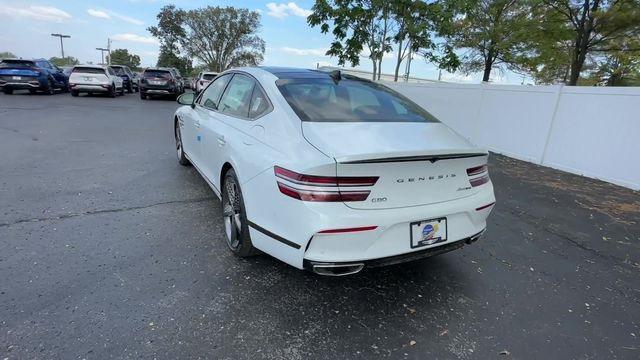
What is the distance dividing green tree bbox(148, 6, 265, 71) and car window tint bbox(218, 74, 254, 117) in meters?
45.4

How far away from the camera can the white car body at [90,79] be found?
17.8 meters

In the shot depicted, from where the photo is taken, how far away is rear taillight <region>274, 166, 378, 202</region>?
218 cm

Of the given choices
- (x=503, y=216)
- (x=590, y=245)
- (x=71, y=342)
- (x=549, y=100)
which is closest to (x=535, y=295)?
(x=590, y=245)

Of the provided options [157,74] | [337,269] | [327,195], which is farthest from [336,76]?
[157,74]

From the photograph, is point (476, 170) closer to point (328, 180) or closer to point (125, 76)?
point (328, 180)

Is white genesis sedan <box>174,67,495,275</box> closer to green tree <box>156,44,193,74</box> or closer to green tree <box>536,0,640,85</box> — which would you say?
green tree <box>536,0,640,85</box>

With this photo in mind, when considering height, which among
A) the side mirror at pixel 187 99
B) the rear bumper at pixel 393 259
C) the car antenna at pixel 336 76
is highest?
the car antenna at pixel 336 76

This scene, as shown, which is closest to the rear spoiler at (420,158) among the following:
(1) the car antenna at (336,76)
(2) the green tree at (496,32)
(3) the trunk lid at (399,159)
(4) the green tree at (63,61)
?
(3) the trunk lid at (399,159)

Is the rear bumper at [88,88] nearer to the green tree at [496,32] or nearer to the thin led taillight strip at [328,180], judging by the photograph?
the green tree at [496,32]

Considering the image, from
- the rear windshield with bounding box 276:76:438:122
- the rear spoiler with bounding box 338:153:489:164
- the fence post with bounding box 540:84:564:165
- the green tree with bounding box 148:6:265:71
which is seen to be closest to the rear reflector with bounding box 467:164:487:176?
the rear spoiler with bounding box 338:153:489:164

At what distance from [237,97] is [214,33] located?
1867 inches

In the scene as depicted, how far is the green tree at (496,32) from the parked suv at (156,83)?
14.7 meters

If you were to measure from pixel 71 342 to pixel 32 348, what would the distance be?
7.2 inches

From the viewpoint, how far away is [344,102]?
10.2ft
